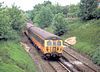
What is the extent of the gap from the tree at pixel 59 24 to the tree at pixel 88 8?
6050 mm

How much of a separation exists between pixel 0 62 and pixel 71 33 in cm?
3778

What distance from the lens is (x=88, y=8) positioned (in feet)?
200

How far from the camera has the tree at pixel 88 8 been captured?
6081 cm

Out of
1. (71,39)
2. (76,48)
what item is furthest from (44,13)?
(76,48)

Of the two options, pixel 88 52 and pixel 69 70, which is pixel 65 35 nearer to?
pixel 88 52

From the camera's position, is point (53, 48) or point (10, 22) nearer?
point (53, 48)

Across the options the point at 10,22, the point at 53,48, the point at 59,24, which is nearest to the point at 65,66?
the point at 53,48

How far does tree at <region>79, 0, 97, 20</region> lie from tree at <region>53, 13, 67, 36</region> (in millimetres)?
6050

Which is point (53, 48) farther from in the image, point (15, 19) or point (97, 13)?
Result: point (97, 13)

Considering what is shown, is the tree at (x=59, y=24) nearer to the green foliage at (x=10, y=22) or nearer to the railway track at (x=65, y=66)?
the green foliage at (x=10, y=22)

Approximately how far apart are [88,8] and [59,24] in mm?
7964

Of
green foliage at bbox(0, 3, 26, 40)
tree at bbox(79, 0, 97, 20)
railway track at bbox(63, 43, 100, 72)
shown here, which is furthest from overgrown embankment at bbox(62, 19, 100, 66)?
green foliage at bbox(0, 3, 26, 40)

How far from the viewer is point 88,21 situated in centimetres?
6112

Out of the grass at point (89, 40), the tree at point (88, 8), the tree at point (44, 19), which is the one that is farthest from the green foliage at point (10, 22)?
the tree at point (44, 19)
